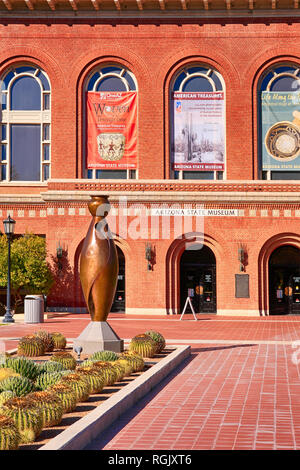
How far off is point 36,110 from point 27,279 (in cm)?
920

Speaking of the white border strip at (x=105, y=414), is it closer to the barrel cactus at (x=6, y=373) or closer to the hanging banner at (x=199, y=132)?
the barrel cactus at (x=6, y=373)

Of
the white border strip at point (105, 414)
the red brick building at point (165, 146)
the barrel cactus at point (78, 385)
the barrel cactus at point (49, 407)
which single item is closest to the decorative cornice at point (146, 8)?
the red brick building at point (165, 146)

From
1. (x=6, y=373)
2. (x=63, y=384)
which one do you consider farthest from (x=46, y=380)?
(x=63, y=384)

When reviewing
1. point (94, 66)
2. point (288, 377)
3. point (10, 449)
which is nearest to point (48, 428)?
point (10, 449)

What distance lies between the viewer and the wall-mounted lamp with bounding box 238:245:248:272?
30719 millimetres

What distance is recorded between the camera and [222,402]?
10219mm

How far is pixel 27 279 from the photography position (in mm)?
29594

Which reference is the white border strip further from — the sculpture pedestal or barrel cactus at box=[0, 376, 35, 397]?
the sculpture pedestal

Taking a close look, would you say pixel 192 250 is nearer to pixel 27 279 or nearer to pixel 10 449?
pixel 27 279

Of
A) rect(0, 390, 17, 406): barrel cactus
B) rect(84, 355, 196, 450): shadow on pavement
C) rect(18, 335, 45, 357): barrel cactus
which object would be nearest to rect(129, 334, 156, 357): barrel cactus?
rect(84, 355, 196, 450): shadow on pavement

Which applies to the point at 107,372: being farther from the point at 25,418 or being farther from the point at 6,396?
the point at 25,418

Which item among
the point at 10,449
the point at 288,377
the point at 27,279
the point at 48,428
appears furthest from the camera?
the point at 27,279

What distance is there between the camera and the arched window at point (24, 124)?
33312mm

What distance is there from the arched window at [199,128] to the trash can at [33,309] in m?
10.6
